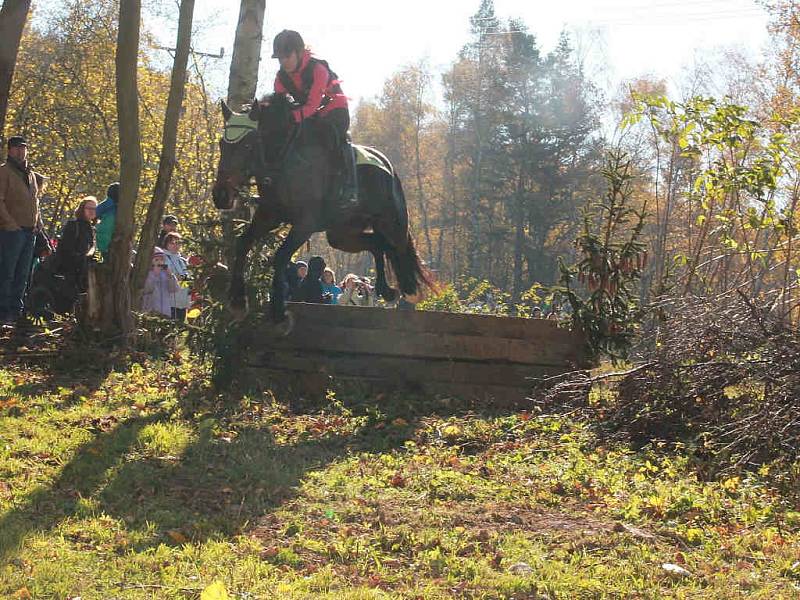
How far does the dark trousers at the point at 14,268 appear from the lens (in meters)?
11.7

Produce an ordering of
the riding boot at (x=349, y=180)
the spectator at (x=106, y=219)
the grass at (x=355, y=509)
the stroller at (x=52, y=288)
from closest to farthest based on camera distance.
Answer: the grass at (x=355, y=509)
the riding boot at (x=349, y=180)
the stroller at (x=52, y=288)
the spectator at (x=106, y=219)

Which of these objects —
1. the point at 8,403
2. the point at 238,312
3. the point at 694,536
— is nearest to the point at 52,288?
the point at 238,312

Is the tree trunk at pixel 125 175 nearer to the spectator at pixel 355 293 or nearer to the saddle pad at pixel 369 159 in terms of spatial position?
the saddle pad at pixel 369 159

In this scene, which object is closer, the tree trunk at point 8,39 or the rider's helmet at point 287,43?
the rider's helmet at point 287,43

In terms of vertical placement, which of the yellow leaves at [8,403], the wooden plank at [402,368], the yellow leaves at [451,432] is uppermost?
the wooden plank at [402,368]

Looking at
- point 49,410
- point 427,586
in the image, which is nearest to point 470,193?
point 49,410

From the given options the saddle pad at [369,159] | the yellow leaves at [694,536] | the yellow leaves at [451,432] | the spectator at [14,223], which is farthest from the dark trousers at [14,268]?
the yellow leaves at [694,536]

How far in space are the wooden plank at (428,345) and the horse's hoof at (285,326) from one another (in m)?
0.10

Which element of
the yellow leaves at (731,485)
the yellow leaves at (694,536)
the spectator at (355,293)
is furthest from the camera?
the spectator at (355,293)

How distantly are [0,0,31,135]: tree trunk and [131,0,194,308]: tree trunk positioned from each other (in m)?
1.87

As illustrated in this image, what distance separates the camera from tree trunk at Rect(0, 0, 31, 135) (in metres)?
11.4

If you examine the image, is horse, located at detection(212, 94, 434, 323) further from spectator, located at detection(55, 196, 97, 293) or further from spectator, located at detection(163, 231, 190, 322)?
spectator, located at detection(163, 231, 190, 322)

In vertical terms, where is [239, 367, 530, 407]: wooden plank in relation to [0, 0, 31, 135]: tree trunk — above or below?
below

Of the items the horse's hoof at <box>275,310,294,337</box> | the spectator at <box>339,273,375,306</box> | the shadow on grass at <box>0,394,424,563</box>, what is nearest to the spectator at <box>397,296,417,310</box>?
the horse's hoof at <box>275,310,294,337</box>
